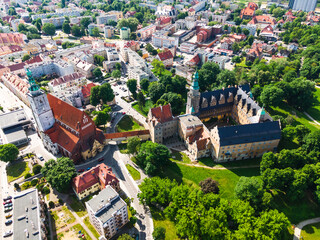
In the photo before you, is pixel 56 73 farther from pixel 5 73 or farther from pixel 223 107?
pixel 223 107

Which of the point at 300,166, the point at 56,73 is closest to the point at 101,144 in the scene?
the point at 300,166

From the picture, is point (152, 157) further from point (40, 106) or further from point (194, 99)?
point (40, 106)

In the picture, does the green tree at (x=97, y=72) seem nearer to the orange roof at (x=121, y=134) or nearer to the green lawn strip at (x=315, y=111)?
the orange roof at (x=121, y=134)

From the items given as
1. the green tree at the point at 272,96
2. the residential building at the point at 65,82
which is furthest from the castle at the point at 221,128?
the residential building at the point at 65,82

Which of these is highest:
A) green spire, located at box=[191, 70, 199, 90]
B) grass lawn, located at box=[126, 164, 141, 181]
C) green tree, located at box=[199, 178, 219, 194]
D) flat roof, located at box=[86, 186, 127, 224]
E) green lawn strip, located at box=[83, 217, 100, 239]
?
green spire, located at box=[191, 70, 199, 90]

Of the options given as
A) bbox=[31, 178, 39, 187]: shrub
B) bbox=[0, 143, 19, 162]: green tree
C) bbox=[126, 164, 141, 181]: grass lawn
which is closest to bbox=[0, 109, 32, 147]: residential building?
bbox=[0, 143, 19, 162]: green tree

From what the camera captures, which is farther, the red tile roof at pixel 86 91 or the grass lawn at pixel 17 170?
the red tile roof at pixel 86 91

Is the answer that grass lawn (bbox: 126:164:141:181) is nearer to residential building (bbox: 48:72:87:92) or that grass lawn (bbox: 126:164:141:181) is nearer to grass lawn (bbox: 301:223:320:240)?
grass lawn (bbox: 301:223:320:240)
